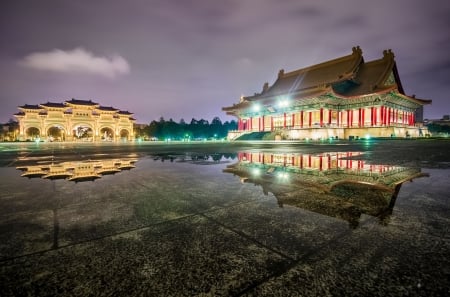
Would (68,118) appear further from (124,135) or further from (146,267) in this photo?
(146,267)

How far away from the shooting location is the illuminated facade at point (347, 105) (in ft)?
86.8

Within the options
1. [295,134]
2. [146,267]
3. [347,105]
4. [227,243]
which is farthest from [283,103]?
[146,267]

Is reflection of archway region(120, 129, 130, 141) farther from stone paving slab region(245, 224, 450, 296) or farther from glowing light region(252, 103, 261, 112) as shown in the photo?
stone paving slab region(245, 224, 450, 296)

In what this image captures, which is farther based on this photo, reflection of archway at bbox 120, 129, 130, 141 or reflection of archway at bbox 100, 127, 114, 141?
reflection of archway at bbox 100, 127, 114, 141

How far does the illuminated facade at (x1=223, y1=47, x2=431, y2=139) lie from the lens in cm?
2647

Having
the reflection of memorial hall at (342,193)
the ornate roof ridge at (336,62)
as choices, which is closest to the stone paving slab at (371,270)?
the reflection of memorial hall at (342,193)

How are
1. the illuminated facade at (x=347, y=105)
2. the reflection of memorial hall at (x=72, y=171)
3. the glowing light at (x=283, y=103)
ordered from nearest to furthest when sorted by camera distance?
1. the reflection of memorial hall at (x=72, y=171)
2. the illuminated facade at (x=347, y=105)
3. the glowing light at (x=283, y=103)

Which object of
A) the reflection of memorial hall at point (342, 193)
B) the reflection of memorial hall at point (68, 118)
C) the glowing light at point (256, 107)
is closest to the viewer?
the reflection of memorial hall at point (342, 193)

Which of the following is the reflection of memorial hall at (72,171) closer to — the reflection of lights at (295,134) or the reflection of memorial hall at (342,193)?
the reflection of memorial hall at (342,193)

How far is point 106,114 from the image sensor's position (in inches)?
2218

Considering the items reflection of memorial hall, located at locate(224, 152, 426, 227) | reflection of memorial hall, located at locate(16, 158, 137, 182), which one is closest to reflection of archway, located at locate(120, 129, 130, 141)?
reflection of memorial hall, located at locate(16, 158, 137, 182)

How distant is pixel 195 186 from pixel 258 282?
190 centimetres

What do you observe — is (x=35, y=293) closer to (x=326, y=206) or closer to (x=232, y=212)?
(x=232, y=212)

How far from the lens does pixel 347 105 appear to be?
95.2ft
